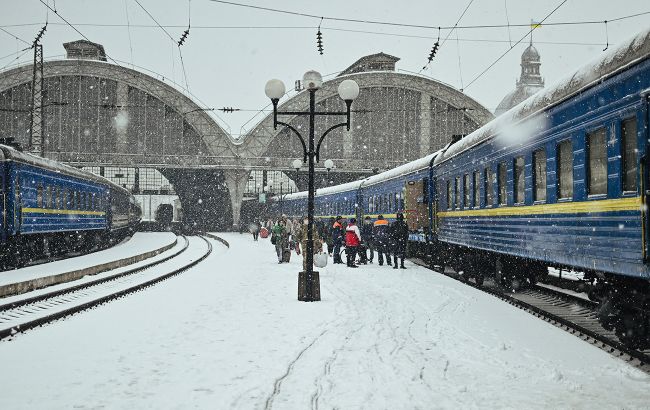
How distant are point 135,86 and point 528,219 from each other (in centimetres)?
5630

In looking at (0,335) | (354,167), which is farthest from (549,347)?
(354,167)

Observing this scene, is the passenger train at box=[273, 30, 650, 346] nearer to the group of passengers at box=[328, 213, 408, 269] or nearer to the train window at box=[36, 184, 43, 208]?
the group of passengers at box=[328, 213, 408, 269]

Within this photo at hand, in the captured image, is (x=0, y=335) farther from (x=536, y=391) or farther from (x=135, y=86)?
(x=135, y=86)

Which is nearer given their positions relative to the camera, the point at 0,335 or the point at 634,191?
the point at 634,191

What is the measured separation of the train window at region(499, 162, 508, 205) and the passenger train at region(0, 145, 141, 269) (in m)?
13.9

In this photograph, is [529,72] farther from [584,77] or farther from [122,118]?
[584,77]

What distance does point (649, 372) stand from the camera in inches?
272

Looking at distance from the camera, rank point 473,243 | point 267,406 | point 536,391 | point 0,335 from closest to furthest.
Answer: point 267,406, point 536,391, point 0,335, point 473,243

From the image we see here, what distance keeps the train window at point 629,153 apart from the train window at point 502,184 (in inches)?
206

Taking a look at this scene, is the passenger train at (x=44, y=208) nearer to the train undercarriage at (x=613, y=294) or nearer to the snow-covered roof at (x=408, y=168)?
the snow-covered roof at (x=408, y=168)

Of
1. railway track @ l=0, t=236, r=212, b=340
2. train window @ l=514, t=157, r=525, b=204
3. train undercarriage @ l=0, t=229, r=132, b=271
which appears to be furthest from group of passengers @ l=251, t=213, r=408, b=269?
train undercarriage @ l=0, t=229, r=132, b=271

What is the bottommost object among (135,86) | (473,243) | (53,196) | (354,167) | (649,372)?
(649,372)

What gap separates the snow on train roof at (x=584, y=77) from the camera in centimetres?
748

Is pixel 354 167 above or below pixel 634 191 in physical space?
above
